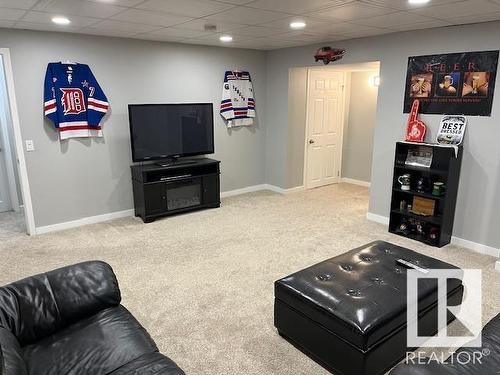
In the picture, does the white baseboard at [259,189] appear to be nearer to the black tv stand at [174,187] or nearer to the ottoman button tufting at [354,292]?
the black tv stand at [174,187]

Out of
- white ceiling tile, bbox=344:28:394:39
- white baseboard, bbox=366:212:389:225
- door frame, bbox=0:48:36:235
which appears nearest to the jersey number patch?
door frame, bbox=0:48:36:235

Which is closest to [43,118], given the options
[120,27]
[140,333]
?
[120,27]

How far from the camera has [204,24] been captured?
3807 millimetres

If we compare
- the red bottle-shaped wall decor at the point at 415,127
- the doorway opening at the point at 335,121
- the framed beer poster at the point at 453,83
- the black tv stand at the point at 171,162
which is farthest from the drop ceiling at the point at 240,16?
the doorway opening at the point at 335,121

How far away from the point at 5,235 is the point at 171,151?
7.48 ft

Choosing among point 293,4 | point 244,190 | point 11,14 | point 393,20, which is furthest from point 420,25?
point 11,14

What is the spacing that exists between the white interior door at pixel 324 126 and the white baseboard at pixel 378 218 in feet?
5.91

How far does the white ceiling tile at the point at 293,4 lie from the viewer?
2.89 metres

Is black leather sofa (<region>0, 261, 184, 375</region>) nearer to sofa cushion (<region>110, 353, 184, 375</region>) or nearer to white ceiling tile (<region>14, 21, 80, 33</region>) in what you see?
sofa cushion (<region>110, 353, 184, 375</region>)

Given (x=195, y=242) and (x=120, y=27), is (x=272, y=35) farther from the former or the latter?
(x=195, y=242)

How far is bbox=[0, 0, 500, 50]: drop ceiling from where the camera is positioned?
2.96 metres

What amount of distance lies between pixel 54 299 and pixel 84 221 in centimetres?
305

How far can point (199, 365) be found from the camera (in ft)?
7.59

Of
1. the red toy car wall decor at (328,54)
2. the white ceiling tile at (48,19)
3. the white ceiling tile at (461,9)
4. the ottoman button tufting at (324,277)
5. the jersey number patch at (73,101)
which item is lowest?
the ottoman button tufting at (324,277)
